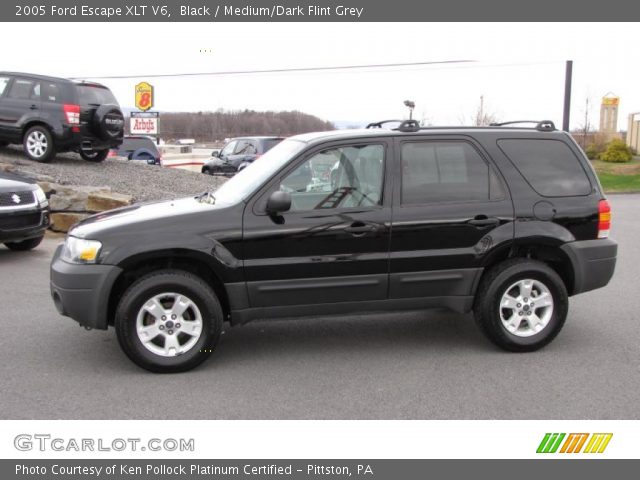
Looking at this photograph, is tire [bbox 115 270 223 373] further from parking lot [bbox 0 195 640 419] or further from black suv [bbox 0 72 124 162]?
black suv [bbox 0 72 124 162]

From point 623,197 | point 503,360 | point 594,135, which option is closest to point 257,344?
point 503,360

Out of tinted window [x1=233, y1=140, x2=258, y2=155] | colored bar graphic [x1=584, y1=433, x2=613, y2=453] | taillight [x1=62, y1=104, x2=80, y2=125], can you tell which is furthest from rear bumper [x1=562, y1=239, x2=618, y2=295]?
tinted window [x1=233, y1=140, x2=258, y2=155]

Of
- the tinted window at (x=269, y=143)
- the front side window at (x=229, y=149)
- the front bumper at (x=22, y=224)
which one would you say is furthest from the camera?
the front side window at (x=229, y=149)

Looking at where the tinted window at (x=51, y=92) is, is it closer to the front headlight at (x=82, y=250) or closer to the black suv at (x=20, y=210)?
the black suv at (x=20, y=210)

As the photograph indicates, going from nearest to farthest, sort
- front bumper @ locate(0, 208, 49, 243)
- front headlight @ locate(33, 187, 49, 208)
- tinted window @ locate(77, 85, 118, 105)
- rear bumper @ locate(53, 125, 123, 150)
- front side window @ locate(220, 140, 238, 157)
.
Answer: front bumper @ locate(0, 208, 49, 243) → front headlight @ locate(33, 187, 49, 208) → rear bumper @ locate(53, 125, 123, 150) → tinted window @ locate(77, 85, 118, 105) → front side window @ locate(220, 140, 238, 157)

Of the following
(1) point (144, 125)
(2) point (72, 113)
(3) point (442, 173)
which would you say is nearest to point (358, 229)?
(3) point (442, 173)

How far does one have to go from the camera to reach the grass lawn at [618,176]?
23953 millimetres

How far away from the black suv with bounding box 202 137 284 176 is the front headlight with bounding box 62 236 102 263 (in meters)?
15.4

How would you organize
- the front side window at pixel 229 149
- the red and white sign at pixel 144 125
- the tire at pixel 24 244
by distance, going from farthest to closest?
the red and white sign at pixel 144 125 < the front side window at pixel 229 149 < the tire at pixel 24 244

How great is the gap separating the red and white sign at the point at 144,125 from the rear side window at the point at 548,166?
39.2 metres

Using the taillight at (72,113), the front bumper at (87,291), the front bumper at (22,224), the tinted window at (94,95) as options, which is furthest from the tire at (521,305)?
the tinted window at (94,95)

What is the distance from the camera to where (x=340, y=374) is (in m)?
5.15

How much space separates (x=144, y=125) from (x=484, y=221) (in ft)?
131

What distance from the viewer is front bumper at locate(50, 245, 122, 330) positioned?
5.03m
